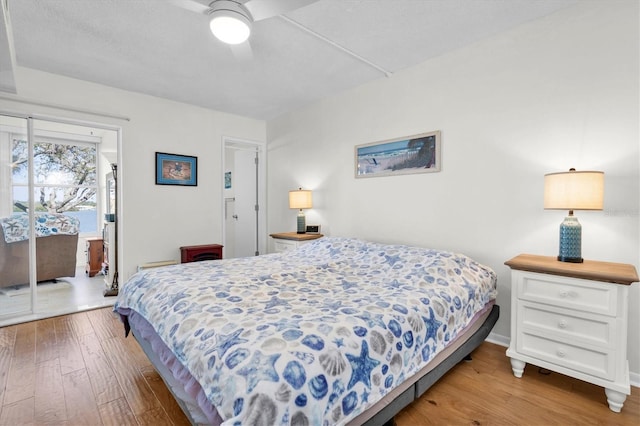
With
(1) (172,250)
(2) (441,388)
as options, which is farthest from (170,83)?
(2) (441,388)

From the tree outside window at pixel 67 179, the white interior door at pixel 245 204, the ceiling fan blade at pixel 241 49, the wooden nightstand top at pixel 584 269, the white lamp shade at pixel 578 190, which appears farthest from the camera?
the tree outside window at pixel 67 179

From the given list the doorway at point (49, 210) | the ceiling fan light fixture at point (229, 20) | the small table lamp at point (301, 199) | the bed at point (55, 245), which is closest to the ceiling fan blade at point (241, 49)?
the ceiling fan light fixture at point (229, 20)

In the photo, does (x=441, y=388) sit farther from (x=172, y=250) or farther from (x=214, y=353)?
(x=172, y=250)

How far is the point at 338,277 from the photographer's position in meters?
2.21

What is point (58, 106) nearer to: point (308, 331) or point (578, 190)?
point (308, 331)

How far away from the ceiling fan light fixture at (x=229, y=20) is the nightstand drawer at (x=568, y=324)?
7.98 ft

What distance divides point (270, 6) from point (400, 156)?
1.89 m

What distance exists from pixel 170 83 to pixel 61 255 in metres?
3.25

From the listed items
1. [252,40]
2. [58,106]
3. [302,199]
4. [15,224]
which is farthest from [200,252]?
[252,40]

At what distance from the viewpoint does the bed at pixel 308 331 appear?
1009 millimetres

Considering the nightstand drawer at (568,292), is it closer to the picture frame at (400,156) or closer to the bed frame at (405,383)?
the bed frame at (405,383)

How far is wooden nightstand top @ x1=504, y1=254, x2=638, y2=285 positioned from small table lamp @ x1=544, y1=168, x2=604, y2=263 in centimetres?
10

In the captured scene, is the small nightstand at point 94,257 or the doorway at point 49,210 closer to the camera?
the doorway at point 49,210

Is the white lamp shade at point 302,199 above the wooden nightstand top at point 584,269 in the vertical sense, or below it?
above
